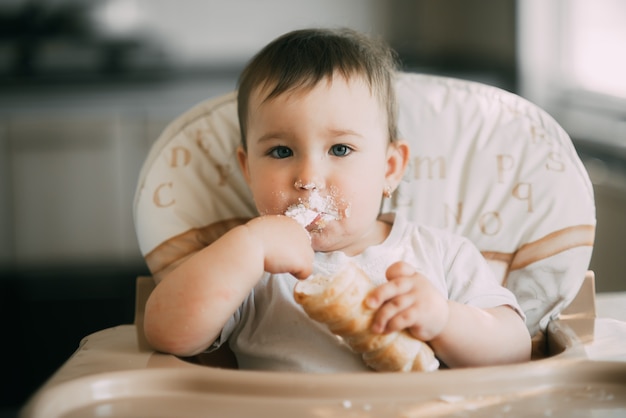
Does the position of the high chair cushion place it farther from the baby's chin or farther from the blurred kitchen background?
the blurred kitchen background

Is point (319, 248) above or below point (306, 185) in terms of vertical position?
below

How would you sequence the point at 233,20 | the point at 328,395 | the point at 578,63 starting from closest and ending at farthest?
the point at 328,395 < the point at 578,63 < the point at 233,20

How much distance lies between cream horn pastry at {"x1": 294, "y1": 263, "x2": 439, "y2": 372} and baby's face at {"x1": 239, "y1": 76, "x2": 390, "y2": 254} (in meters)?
0.16

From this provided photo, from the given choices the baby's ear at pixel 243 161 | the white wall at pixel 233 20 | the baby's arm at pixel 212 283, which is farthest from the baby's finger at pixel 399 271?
the white wall at pixel 233 20

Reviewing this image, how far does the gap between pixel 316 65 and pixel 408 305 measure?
35cm

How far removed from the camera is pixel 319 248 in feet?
3.71

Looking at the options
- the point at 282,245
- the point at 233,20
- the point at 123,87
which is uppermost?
the point at 282,245

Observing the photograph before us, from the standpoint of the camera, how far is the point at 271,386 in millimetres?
857

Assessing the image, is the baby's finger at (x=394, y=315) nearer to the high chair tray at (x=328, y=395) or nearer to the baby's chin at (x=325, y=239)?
the high chair tray at (x=328, y=395)

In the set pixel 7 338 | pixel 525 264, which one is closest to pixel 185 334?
pixel 525 264

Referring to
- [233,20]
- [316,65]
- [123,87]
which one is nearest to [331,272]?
[316,65]

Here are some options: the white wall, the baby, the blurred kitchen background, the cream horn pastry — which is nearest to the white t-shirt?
the baby

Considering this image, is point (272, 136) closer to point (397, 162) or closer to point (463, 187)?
point (397, 162)

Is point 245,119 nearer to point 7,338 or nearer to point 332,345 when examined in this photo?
point 332,345
